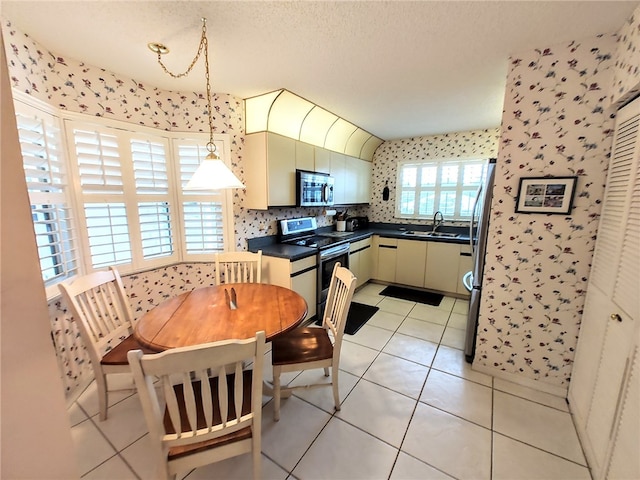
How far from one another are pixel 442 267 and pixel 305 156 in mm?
2425

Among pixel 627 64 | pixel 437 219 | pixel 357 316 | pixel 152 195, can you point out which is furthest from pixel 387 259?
pixel 152 195

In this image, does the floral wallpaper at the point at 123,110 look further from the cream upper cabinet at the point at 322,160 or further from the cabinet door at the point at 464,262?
the cabinet door at the point at 464,262

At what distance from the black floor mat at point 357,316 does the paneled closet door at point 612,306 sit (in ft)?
5.79

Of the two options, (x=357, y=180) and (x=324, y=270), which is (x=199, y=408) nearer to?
(x=324, y=270)

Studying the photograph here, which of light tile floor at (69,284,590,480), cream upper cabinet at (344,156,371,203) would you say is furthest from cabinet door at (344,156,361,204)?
light tile floor at (69,284,590,480)

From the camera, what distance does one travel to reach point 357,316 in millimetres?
3193

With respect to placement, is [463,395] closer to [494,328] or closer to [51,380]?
[494,328]

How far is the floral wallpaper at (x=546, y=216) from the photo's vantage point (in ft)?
5.58

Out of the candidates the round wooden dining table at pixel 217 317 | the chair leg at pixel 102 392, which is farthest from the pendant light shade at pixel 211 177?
the chair leg at pixel 102 392

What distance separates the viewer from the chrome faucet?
420cm

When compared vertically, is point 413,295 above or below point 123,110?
below

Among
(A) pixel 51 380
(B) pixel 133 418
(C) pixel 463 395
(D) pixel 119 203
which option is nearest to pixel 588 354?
(C) pixel 463 395

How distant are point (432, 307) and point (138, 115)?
150 inches

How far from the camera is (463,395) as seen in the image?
6.49ft
